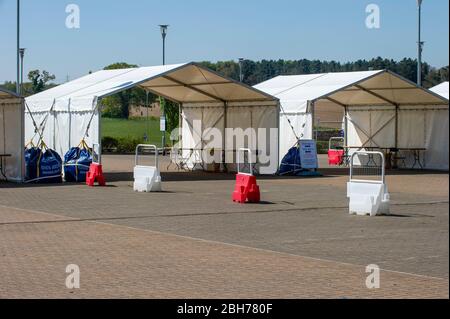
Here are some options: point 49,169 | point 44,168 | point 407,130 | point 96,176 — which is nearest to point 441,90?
point 407,130

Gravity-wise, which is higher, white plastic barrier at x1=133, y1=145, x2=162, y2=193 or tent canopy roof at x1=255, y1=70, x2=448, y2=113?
tent canopy roof at x1=255, y1=70, x2=448, y2=113

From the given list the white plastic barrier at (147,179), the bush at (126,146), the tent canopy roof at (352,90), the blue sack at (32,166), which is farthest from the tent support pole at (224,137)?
the bush at (126,146)

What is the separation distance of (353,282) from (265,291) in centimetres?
114

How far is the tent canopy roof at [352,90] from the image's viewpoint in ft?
102

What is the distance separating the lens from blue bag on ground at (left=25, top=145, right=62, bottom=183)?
85.7 feet

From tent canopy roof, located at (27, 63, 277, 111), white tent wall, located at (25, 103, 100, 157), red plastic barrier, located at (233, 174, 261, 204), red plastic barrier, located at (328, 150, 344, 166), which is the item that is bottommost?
red plastic barrier, located at (233, 174, 261, 204)

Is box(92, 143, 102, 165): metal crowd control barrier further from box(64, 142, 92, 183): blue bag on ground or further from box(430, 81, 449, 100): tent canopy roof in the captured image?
box(430, 81, 449, 100): tent canopy roof

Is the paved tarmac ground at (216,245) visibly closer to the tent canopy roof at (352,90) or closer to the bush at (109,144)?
the tent canopy roof at (352,90)

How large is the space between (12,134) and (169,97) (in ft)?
30.4

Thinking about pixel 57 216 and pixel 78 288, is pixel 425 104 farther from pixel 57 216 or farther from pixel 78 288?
pixel 78 288

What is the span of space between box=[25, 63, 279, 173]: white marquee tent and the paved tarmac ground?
18.8ft

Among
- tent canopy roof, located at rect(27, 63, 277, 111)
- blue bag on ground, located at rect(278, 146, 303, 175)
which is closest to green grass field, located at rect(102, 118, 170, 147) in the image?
tent canopy roof, located at rect(27, 63, 277, 111)

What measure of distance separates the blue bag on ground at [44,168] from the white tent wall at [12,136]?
25cm
